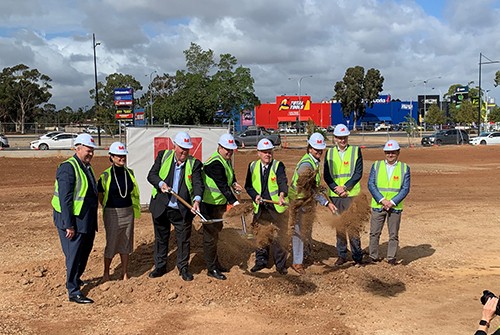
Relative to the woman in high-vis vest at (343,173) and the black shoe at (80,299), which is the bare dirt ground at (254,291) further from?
the woman in high-vis vest at (343,173)

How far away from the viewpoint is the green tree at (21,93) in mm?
80375

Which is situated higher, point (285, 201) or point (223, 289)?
point (285, 201)

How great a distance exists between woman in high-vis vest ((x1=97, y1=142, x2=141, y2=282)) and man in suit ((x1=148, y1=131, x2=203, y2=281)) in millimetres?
324

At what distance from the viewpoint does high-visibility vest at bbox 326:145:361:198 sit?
748cm

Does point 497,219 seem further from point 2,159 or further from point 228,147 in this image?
point 2,159

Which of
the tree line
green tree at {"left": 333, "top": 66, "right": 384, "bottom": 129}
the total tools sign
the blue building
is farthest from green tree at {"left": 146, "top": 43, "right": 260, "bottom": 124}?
the blue building

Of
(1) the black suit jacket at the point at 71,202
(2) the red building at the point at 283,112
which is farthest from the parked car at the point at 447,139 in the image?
(2) the red building at the point at 283,112

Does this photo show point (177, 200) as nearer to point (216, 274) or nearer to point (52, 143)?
point (216, 274)

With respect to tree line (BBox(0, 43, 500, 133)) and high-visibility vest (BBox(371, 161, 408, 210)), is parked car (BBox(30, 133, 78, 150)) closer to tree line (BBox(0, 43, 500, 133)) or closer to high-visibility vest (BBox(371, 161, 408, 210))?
tree line (BBox(0, 43, 500, 133))

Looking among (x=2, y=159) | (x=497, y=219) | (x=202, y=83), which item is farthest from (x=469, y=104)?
(x=497, y=219)

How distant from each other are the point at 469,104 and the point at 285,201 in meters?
87.8

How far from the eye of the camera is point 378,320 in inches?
231

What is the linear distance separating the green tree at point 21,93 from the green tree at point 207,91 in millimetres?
42533

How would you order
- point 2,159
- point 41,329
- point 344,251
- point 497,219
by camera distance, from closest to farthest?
point 41,329 → point 344,251 → point 497,219 → point 2,159
